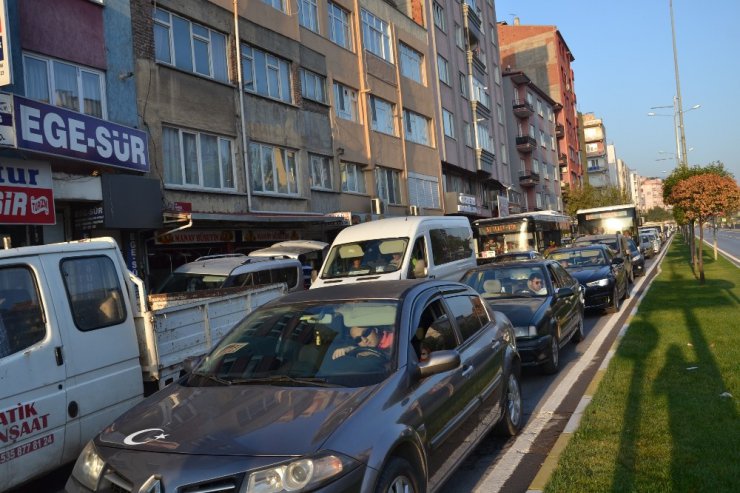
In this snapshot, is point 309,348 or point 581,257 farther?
point 581,257

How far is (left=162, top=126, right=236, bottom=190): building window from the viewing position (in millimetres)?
15836

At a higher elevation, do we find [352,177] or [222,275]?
[352,177]

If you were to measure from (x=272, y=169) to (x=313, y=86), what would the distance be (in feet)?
14.9

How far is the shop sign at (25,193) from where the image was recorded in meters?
11.2

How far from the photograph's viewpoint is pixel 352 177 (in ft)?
81.9

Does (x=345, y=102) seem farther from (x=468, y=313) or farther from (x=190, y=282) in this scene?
(x=468, y=313)

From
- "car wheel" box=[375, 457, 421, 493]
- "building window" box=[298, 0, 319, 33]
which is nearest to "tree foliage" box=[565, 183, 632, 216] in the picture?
"building window" box=[298, 0, 319, 33]

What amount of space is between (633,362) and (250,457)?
637cm

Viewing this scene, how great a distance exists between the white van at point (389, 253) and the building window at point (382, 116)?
14.4 m

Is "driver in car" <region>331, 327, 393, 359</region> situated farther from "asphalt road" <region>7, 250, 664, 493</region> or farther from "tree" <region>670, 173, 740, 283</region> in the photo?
"tree" <region>670, 173, 740, 283</region>

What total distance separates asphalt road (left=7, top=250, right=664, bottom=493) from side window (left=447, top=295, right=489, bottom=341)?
1.04 metres

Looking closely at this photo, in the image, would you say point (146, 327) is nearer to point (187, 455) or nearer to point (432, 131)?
point (187, 455)

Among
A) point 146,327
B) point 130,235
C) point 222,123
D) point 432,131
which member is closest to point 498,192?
point 432,131

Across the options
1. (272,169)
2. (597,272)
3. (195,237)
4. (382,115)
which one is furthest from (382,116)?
(597,272)
